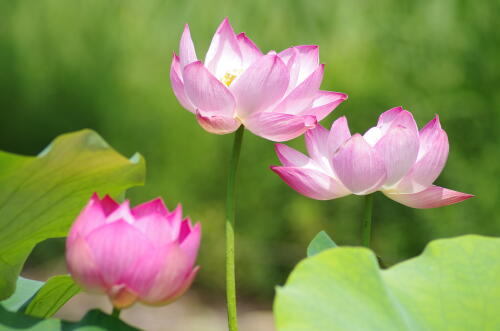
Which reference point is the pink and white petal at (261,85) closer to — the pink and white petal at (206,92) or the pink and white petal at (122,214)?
the pink and white petal at (206,92)

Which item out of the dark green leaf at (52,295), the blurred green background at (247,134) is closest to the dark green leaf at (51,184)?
the dark green leaf at (52,295)

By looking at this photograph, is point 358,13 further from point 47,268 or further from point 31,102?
point 47,268

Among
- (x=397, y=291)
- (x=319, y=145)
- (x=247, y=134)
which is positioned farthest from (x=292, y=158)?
(x=247, y=134)

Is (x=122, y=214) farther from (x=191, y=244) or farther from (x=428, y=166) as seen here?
(x=428, y=166)

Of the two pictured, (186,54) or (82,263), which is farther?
(186,54)

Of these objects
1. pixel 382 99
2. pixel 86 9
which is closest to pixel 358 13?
pixel 382 99
